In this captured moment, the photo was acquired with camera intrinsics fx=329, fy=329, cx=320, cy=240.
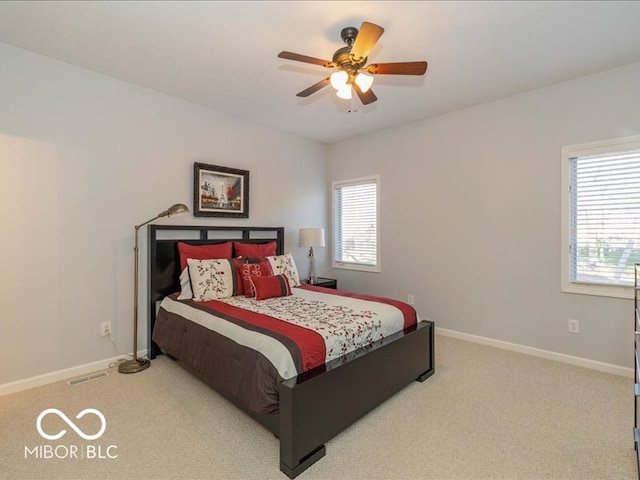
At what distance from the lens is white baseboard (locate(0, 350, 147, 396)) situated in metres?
2.58

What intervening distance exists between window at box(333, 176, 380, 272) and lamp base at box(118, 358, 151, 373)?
2950 mm

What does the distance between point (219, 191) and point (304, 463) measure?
2.96 m

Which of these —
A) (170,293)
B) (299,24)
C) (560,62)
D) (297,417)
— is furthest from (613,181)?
(170,293)

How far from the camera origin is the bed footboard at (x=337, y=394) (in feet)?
5.70

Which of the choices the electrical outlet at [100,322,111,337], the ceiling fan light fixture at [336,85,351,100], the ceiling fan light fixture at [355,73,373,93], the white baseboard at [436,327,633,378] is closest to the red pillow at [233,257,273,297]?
the electrical outlet at [100,322,111,337]

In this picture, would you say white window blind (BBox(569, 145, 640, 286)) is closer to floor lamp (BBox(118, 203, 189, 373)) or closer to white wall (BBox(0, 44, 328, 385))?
floor lamp (BBox(118, 203, 189, 373))

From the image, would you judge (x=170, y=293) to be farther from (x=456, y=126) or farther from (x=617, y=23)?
(x=617, y=23)

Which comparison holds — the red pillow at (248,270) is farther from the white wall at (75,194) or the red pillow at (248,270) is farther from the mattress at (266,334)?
the white wall at (75,194)

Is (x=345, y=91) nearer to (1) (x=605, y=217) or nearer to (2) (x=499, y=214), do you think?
(2) (x=499, y=214)

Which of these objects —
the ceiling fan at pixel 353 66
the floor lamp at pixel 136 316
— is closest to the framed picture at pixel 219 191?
the floor lamp at pixel 136 316

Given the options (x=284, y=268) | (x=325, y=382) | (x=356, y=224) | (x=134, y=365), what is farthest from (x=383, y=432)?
(x=356, y=224)

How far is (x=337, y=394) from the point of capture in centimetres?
199

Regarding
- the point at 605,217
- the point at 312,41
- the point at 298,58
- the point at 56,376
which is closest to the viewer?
the point at 298,58

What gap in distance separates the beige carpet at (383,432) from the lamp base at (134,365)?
0.24 feet
